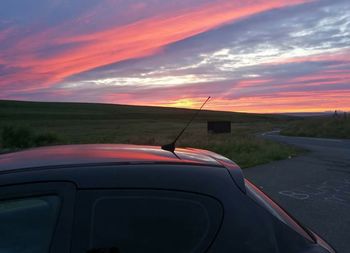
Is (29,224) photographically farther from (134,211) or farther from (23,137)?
(23,137)

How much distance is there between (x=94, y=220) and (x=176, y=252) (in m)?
0.41

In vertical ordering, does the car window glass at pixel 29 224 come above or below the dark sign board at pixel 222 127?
above

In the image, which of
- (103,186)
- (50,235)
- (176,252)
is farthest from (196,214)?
(50,235)

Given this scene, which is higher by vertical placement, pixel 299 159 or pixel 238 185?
pixel 238 185

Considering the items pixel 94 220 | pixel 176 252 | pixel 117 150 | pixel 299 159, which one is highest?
pixel 117 150

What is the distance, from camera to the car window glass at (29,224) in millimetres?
2420

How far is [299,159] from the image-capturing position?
63.1 ft

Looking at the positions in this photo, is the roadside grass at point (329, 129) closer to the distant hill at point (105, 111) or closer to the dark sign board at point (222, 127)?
the dark sign board at point (222, 127)

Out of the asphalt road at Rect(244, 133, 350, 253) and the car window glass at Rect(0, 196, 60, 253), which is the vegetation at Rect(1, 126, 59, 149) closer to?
the asphalt road at Rect(244, 133, 350, 253)

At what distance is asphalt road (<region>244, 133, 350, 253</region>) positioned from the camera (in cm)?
776

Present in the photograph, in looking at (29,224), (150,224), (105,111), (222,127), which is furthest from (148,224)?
(105,111)

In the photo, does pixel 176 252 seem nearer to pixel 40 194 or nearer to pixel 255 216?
pixel 255 216

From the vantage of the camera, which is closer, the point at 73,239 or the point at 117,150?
the point at 73,239

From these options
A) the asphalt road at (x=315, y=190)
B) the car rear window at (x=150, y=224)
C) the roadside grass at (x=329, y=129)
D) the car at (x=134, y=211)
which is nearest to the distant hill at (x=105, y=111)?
the roadside grass at (x=329, y=129)
